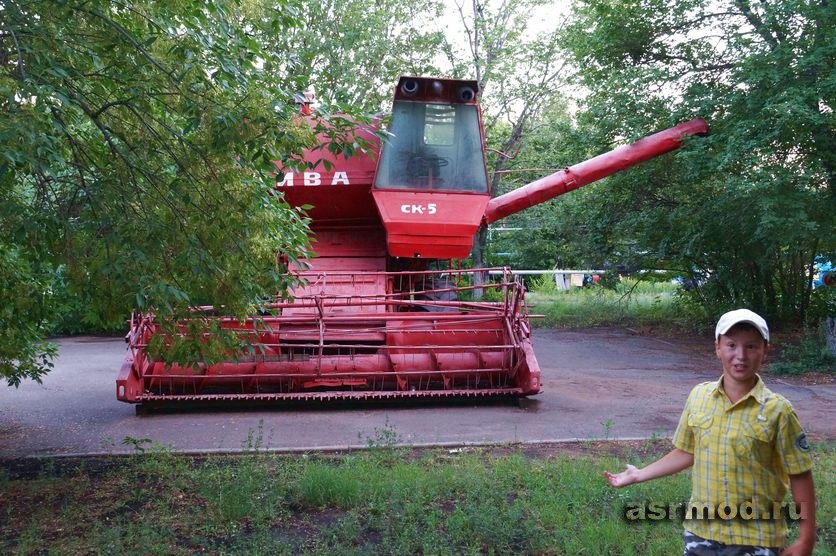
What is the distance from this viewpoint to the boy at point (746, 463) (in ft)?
8.94

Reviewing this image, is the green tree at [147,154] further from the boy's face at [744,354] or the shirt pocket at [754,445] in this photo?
the shirt pocket at [754,445]

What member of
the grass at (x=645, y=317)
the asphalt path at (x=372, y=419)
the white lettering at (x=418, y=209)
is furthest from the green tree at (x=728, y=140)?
the white lettering at (x=418, y=209)

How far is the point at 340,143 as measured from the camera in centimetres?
525

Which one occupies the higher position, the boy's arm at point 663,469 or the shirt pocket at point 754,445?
the shirt pocket at point 754,445

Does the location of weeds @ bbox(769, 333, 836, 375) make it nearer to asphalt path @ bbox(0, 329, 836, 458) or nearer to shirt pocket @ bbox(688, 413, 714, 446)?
asphalt path @ bbox(0, 329, 836, 458)

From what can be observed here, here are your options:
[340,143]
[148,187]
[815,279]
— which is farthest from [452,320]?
[815,279]

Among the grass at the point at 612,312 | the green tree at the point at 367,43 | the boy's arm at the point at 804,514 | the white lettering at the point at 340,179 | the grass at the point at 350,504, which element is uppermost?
the green tree at the point at 367,43

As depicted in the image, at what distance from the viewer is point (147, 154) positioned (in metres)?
5.00

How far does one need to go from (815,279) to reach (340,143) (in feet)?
51.2

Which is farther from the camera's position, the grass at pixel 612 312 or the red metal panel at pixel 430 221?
the grass at pixel 612 312

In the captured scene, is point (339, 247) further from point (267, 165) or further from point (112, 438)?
point (267, 165)

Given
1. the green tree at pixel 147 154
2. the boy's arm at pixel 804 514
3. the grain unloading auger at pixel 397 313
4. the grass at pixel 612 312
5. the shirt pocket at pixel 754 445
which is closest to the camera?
the boy's arm at pixel 804 514

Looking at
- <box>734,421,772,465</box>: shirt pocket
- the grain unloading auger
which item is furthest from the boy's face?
the grain unloading auger

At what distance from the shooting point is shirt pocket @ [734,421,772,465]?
277 centimetres
